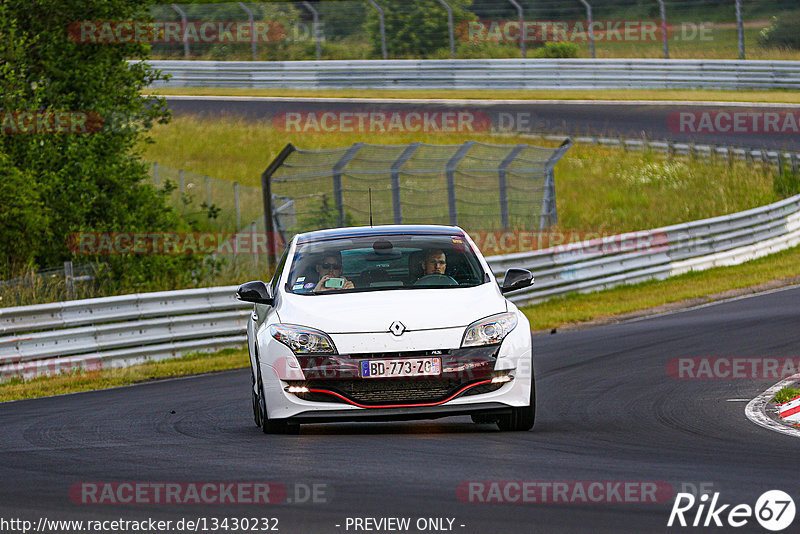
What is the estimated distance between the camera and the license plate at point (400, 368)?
27.1 feet

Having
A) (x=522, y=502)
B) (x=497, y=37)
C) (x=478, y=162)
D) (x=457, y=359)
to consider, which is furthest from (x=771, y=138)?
(x=522, y=502)

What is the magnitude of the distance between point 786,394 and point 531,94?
30452 mm

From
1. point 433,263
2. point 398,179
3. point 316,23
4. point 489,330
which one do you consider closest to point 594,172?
point 398,179

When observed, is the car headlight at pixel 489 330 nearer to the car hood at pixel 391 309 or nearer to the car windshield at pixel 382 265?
the car hood at pixel 391 309

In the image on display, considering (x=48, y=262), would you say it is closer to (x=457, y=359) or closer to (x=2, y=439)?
(x=2, y=439)

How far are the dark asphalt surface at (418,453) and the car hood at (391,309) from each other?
2.52 ft

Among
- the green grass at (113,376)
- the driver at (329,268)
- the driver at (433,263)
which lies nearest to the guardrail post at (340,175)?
the green grass at (113,376)

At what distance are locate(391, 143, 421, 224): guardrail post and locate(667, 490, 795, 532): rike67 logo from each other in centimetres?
1697

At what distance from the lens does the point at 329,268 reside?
952 cm

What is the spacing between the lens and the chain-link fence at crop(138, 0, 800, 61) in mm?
37725

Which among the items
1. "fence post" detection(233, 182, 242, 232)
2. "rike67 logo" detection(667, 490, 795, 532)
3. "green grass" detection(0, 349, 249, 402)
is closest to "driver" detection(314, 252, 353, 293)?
"rike67 logo" detection(667, 490, 795, 532)

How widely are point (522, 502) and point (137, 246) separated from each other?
16.7 m

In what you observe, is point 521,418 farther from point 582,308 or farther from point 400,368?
point 582,308

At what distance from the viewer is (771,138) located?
1335 inches
